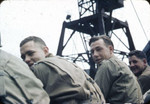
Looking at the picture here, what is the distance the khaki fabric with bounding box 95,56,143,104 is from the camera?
3057mm

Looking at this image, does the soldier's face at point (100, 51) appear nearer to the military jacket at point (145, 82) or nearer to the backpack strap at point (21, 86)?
the military jacket at point (145, 82)

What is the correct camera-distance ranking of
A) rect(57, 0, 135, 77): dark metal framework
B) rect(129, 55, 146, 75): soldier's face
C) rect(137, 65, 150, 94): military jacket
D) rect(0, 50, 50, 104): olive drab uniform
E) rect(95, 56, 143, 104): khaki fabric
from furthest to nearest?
rect(57, 0, 135, 77): dark metal framework
rect(129, 55, 146, 75): soldier's face
rect(137, 65, 150, 94): military jacket
rect(95, 56, 143, 104): khaki fabric
rect(0, 50, 50, 104): olive drab uniform

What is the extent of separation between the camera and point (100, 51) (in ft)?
11.8

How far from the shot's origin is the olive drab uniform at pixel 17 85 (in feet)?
5.67

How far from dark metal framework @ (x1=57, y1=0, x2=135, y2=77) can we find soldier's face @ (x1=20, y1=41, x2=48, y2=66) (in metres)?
9.34

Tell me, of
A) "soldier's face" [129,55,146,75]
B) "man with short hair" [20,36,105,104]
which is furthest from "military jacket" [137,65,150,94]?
"man with short hair" [20,36,105,104]

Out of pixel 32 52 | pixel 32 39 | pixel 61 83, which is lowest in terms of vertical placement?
pixel 61 83

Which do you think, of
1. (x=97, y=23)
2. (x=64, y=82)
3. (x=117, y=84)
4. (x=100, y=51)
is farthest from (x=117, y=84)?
(x=97, y=23)

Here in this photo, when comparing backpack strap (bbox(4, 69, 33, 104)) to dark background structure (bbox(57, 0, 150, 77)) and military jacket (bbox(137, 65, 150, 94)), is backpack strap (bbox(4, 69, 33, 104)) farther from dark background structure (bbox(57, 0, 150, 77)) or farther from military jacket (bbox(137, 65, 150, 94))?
dark background structure (bbox(57, 0, 150, 77))

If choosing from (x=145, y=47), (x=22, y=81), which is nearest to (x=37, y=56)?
(x=22, y=81)

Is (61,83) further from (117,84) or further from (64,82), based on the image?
(117,84)

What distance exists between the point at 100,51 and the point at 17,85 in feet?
6.37

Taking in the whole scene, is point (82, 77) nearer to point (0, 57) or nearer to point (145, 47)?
point (0, 57)

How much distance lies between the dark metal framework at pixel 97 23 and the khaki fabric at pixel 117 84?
9067 millimetres
